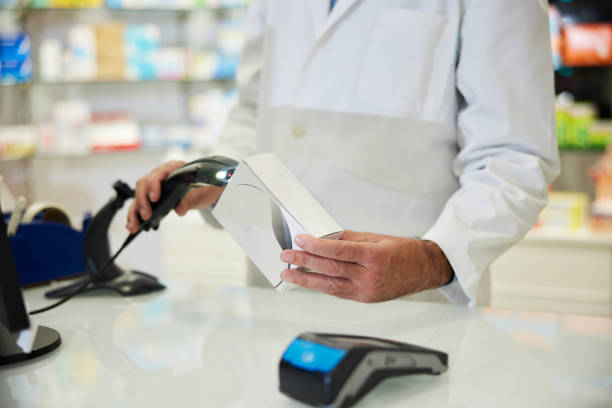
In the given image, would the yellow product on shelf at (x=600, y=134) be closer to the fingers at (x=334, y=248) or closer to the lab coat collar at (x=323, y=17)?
the lab coat collar at (x=323, y=17)

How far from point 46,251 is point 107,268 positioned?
0.48 ft

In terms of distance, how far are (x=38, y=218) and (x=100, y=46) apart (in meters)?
2.15

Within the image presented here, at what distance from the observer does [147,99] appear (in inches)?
132

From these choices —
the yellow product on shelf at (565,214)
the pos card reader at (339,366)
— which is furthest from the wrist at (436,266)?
the yellow product on shelf at (565,214)

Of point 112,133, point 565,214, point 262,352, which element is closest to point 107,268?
point 262,352

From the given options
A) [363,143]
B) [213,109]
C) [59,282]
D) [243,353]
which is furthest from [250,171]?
[213,109]

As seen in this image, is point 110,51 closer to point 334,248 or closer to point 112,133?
point 112,133

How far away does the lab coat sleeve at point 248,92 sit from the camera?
138cm

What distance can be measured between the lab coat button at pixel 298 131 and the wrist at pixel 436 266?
15.7 inches

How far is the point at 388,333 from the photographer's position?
839 millimetres

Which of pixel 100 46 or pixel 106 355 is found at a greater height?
pixel 100 46

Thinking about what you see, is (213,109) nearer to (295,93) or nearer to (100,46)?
(100,46)

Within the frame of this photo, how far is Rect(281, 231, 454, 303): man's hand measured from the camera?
708 mm

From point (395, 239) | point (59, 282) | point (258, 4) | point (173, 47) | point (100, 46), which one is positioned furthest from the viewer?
point (173, 47)
